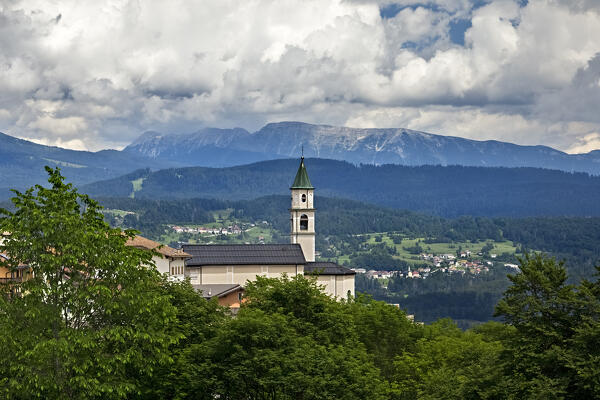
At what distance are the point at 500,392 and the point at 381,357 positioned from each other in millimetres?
20810

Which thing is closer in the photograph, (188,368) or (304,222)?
(188,368)

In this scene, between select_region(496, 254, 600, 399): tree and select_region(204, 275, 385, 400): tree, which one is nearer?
select_region(496, 254, 600, 399): tree

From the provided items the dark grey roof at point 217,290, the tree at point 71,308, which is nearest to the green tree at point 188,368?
the tree at point 71,308

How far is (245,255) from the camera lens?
9738 cm

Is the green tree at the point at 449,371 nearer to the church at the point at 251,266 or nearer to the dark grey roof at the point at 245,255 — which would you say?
the church at the point at 251,266

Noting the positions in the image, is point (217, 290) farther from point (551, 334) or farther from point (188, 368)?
point (551, 334)

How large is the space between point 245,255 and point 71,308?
6617 centimetres

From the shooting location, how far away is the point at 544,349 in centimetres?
3700

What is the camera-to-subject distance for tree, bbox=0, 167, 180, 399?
97.5 feet

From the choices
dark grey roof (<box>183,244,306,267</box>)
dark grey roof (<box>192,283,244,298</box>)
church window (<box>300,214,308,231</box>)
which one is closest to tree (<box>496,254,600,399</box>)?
dark grey roof (<box>192,283,244,298</box>)

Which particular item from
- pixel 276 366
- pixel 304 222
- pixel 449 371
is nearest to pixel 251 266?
pixel 304 222

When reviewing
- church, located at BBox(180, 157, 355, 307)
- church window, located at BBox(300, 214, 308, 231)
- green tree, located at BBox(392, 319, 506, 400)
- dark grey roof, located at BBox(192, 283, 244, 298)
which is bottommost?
green tree, located at BBox(392, 319, 506, 400)

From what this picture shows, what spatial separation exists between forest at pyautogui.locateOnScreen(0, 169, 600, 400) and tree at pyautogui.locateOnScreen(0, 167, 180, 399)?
0.05 m

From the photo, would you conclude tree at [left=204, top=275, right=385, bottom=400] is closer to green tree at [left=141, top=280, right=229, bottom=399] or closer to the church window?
green tree at [left=141, top=280, right=229, bottom=399]
